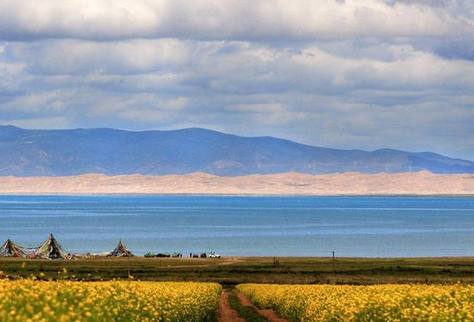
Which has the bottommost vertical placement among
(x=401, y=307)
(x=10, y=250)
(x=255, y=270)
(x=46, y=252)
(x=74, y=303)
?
(x=74, y=303)

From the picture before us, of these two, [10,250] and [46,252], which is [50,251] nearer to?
[46,252]

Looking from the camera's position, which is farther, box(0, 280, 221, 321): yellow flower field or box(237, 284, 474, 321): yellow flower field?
box(237, 284, 474, 321): yellow flower field

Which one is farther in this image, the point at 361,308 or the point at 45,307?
the point at 361,308

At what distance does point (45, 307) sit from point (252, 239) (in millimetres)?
177616

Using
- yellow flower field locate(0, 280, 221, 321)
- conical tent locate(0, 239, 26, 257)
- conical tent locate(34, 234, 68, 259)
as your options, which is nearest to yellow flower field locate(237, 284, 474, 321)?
yellow flower field locate(0, 280, 221, 321)

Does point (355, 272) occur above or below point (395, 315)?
above

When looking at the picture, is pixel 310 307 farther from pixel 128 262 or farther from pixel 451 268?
pixel 128 262

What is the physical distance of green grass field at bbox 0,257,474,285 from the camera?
8656cm

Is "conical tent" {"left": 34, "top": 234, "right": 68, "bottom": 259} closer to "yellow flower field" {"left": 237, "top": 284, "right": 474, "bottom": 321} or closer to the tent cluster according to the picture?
the tent cluster

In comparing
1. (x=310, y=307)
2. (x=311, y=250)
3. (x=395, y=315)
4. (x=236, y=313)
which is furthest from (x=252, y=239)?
(x=395, y=315)

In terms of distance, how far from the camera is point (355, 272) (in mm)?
97062

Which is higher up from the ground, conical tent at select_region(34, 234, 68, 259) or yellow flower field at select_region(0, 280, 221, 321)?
conical tent at select_region(34, 234, 68, 259)

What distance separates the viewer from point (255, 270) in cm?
10025

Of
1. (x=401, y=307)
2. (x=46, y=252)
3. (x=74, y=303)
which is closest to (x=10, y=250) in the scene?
(x=46, y=252)
